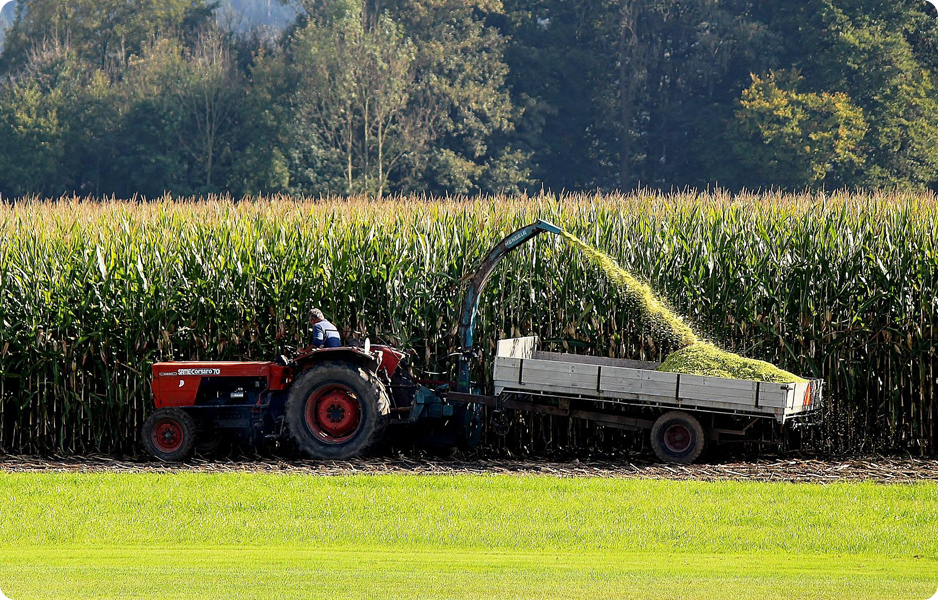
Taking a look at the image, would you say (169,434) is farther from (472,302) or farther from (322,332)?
(472,302)

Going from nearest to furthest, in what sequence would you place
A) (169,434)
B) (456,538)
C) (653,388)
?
1. (456,538)
2. (653,388)
3. (169,434)

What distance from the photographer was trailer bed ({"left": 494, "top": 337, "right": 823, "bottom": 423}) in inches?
403

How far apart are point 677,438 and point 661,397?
519 millimetres

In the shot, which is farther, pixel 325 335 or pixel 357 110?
pixel 357 110

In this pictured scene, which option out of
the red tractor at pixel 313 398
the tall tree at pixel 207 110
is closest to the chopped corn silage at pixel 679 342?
the red tractor at pixel 313 398

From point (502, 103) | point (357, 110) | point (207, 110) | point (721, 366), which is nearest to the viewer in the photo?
point (721, 366)

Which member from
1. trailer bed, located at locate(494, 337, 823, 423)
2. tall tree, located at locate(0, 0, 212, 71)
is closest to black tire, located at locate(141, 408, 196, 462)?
trailer bed, located at locate(494, 337, 823, 423)

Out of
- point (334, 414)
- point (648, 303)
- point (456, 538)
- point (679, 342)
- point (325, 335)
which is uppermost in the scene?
point (648, 303)

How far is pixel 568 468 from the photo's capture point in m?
10.9

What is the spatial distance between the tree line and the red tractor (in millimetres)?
29318

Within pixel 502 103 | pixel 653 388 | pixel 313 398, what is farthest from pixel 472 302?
pixel 502 103

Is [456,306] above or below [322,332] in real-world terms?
above

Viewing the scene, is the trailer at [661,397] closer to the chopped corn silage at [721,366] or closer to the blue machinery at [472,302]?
the chopped corn silage at [721,366]

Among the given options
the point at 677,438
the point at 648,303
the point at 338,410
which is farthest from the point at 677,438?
the point at 338,410
